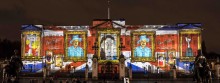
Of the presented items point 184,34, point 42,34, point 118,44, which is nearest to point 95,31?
point 118,44

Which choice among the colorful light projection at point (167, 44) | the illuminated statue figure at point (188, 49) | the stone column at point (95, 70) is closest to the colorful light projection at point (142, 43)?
the colorful light projection at point (167, 44)

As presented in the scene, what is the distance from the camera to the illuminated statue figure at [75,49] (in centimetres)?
8831

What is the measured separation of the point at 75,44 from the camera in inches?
3489

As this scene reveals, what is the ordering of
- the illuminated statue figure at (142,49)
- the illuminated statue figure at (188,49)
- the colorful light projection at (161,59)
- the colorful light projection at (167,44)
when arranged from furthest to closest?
the illuminated statue figure at (142,49), the colorful light projection at (167,44), the colorful light projection at (161,59), the illuminated statue figure at (188,49)

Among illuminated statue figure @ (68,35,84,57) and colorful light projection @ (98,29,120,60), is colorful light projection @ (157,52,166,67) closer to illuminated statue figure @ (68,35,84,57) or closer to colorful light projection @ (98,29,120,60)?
→ colorful light projection @ (98,29,120,60)

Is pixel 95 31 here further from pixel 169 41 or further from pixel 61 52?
pixel 169 41

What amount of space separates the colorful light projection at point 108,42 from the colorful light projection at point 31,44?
13.0 metres

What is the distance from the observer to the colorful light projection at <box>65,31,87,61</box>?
8831cm

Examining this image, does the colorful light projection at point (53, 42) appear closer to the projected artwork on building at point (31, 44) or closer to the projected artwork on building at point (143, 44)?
the projected artwork on building at point (31, 44)

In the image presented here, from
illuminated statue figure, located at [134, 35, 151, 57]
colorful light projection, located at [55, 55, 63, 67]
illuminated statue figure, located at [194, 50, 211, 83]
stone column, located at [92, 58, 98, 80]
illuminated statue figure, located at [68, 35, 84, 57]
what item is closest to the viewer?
illuminated statue figure, located at [194, 50, 211, 83]

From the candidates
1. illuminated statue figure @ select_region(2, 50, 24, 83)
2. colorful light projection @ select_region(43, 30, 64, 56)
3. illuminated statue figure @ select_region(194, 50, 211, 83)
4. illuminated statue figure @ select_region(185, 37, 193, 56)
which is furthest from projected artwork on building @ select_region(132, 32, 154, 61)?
illuminated statue figure @ select_region(2, 50, 24, 83)

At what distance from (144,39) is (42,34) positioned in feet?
70.6

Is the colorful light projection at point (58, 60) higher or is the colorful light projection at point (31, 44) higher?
the colorful light projection at point (31, 44)

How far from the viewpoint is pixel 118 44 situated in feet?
289
